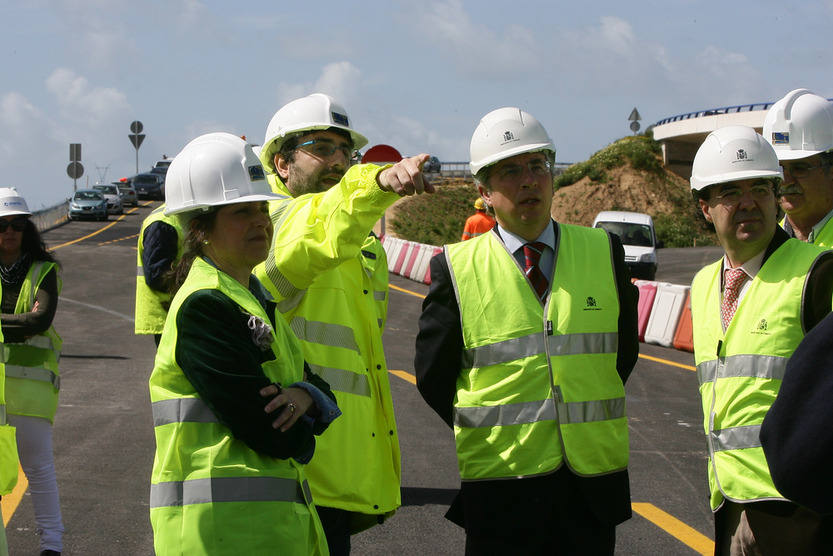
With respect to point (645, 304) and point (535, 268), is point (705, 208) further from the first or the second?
point (645, 304)

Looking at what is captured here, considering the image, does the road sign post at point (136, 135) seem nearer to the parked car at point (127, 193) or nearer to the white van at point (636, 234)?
the parked car at point (127, 193)

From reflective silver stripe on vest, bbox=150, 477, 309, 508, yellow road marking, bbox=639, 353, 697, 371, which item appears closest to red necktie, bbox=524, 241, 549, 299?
reflective silver stripe on vest, bbox=150, 477, 309, 508

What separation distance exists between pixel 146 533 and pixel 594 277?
13.0ft

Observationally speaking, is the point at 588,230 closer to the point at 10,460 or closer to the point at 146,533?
the point at 10,460

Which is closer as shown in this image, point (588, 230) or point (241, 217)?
point (241, 217)

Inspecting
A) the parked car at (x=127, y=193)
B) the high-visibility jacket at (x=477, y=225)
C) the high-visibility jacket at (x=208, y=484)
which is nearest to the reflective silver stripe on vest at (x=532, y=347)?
the high-visibility jacket at (x=208, y=484)

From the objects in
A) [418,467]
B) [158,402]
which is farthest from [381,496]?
[418,467]

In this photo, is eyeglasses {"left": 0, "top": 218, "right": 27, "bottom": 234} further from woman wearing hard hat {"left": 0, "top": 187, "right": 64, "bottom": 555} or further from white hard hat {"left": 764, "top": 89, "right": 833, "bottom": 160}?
white hard hat {"left": 764, "top": 89, "right": 833, "bottom": 160}

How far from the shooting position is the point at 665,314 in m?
17.1

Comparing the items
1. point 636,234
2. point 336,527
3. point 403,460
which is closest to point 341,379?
point 336,527

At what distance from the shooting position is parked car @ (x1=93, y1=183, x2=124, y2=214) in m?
58.0

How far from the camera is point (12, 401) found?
241 inches

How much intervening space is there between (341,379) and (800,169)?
2536 mm

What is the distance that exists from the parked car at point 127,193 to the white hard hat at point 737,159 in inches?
2425
